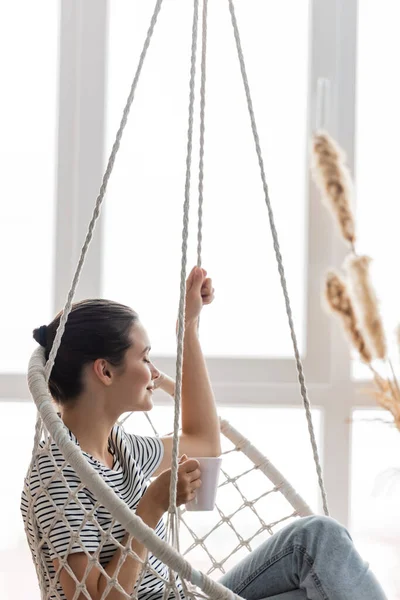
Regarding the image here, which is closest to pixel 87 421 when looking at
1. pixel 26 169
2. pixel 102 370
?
pixel 102 370

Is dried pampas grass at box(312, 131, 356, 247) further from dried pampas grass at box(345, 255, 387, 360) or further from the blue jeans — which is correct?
the blue jeans

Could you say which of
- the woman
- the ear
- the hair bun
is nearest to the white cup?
the woman

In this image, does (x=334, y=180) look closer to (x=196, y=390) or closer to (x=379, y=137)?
A: (x=379, y=137)

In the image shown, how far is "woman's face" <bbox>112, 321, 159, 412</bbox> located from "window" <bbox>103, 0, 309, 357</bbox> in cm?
116

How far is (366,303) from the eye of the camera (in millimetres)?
2254

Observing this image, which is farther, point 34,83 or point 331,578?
point 34,83

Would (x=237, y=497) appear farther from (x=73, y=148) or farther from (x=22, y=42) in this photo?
(x=22, y=42)

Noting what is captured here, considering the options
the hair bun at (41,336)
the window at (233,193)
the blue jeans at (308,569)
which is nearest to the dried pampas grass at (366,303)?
the window at (233,193)

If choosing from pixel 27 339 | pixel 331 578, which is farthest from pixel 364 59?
pixel 331 578

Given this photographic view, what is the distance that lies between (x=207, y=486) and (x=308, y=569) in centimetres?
24

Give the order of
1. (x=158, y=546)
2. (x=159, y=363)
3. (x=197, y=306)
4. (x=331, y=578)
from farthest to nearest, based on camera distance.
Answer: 1. (x=159, y=363)
2. (x=197, y=306)
3. (x=331, y=578)
4. (x=158, y=546)

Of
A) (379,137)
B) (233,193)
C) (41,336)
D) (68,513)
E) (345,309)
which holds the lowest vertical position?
(68,513)

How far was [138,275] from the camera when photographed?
2.67 meters

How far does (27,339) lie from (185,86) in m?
0.97
